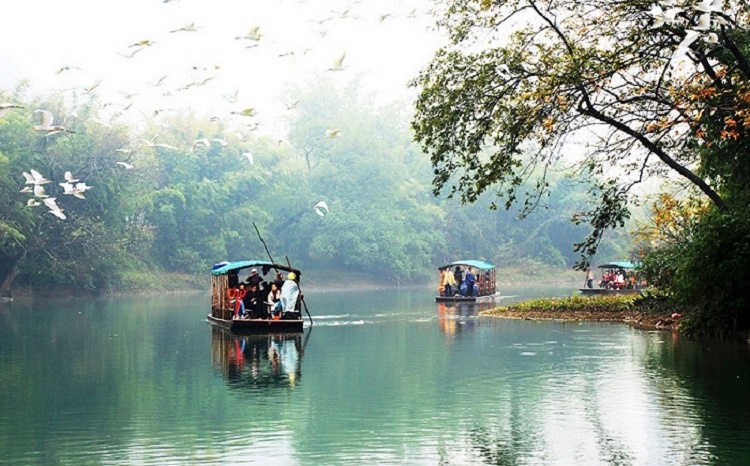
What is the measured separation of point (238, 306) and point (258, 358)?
666 cm

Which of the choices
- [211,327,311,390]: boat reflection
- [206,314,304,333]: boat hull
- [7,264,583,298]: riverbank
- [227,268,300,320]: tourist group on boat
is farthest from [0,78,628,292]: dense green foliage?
[211,327,311,390]: boat reflection

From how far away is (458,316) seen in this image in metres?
34.0

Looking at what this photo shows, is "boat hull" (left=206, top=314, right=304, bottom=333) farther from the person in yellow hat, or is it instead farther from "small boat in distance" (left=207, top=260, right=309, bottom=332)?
the person in yellow hat

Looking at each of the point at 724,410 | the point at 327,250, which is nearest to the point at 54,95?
the point at 327,250

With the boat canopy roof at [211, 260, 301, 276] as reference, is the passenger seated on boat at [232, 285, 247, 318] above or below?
below

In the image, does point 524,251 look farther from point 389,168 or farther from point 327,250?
point 327,250

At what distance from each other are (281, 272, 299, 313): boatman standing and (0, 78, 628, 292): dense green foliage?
81.7 ft

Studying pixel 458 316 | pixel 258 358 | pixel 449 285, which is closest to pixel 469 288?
pixel 449 285

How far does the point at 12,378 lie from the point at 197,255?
166 ft

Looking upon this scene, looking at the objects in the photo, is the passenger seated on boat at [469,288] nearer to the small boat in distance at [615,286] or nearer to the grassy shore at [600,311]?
the small boat in distance at [615,286]

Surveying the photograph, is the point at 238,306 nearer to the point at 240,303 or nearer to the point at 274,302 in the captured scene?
the point at 240,303

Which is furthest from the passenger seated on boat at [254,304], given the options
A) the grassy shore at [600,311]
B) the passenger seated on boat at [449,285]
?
the passenger seated on boat at [449,285]

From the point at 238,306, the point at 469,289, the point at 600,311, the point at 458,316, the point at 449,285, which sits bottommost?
the point at 458,316

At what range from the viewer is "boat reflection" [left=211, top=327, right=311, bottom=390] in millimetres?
17281
